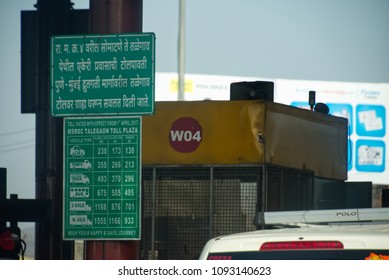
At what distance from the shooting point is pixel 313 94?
61.5 feet

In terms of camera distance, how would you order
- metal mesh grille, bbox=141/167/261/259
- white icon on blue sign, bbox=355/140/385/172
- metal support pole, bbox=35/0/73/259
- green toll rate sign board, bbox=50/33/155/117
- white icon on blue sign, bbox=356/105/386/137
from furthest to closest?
white icon on blue sign, bbox=356/105/386/137 < white icon on blue sign, bbox=355/140/385/172 < metal support pole, bbox=35/0/73/259 < metal mesh grille, bbox=141/167/261/259 < green toll rate sign board, bbox=50/33/155/117

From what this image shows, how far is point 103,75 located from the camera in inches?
533

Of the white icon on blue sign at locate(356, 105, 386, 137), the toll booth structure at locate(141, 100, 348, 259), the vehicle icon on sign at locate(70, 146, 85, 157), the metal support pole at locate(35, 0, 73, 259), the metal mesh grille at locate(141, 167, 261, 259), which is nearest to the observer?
the vehicle icon on sign at locate(70, 146, 85, 157)

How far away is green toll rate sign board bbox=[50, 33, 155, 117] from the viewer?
13430 mm

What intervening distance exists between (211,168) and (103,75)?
11.5 feet

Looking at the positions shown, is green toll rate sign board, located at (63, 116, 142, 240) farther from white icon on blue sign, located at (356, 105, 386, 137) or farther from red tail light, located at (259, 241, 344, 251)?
white icon on blue sign, located at (356, 105, 386, 137)

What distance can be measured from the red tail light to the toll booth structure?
868 centimetres

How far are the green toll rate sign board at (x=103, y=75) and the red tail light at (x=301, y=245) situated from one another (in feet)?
19.7

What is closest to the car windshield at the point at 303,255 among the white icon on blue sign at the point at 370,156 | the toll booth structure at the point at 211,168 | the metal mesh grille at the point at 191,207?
the toll booth structure at the point at 211,168

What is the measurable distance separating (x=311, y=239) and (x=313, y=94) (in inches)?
450

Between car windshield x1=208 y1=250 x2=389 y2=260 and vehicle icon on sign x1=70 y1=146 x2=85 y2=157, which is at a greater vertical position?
vehicle icon on sign x1=70 y1=146 x2=85 y2=157

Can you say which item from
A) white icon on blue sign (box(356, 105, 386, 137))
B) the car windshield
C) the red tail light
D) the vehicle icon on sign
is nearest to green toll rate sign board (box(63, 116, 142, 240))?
the vehicle icon on sign
